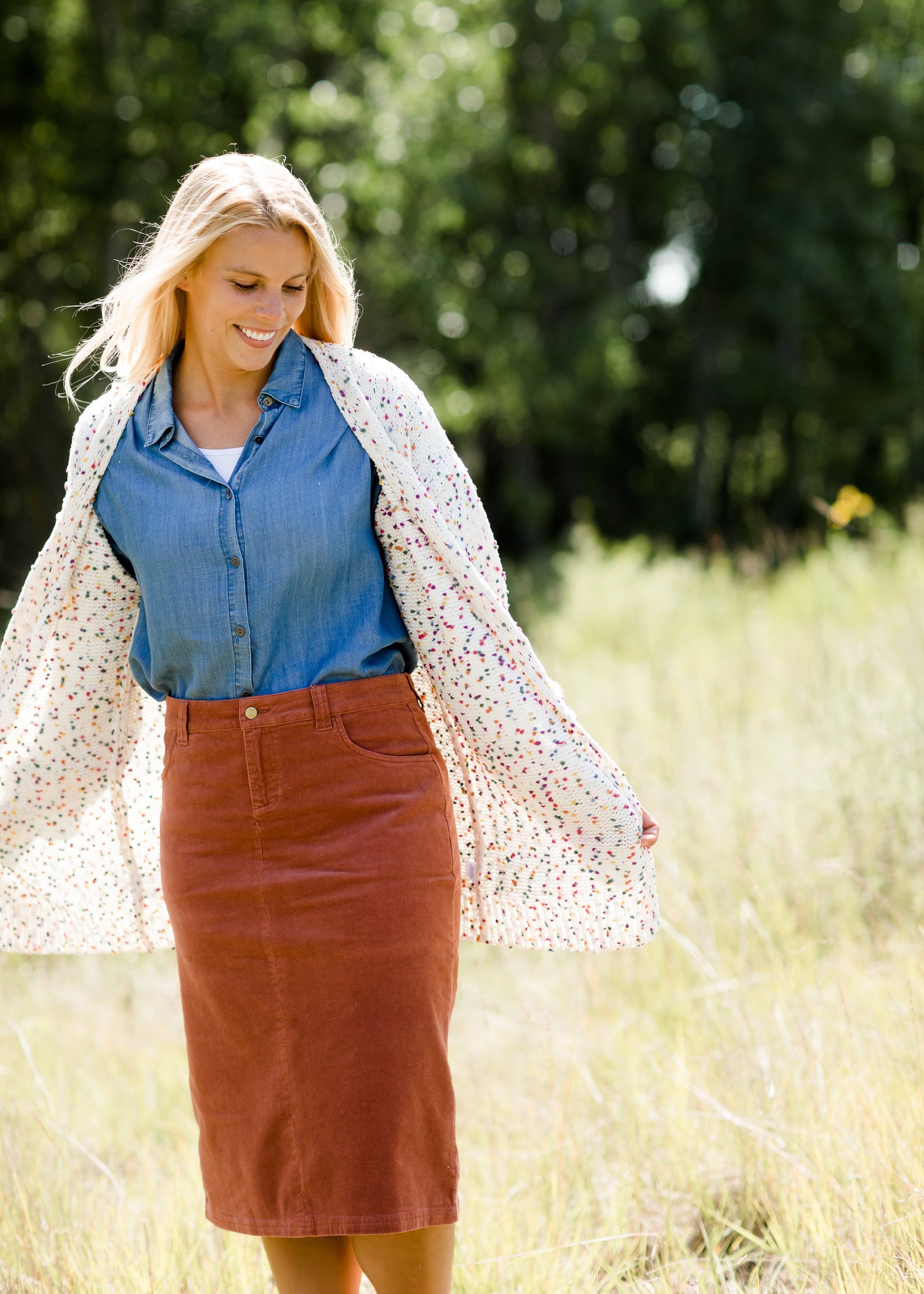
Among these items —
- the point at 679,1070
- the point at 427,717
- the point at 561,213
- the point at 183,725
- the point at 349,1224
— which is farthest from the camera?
the point at 561,213

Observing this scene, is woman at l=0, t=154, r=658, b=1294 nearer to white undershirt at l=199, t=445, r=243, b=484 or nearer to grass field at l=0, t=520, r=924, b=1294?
white undershirt at l=199, t=445, r=243, b=484

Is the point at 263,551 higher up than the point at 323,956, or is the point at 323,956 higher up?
the point at 263,551

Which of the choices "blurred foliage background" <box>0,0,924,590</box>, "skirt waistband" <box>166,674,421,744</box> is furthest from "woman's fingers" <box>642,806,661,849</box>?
"blurred foliage background" <box>0,0,924,590</box>

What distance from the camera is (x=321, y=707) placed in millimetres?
1941

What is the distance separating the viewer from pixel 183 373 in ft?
7.22

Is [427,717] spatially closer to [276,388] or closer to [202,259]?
[276,388]

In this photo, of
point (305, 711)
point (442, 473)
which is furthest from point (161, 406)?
point (305, 711)

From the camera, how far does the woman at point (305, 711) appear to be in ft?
6.33

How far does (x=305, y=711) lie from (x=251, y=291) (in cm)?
71

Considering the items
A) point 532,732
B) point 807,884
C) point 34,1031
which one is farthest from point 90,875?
point 807,884

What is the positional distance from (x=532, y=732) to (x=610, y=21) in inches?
612

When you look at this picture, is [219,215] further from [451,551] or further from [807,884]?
[807,884]

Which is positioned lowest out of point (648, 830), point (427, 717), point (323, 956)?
point (323, 956)

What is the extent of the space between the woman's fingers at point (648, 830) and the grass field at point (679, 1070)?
75cm
